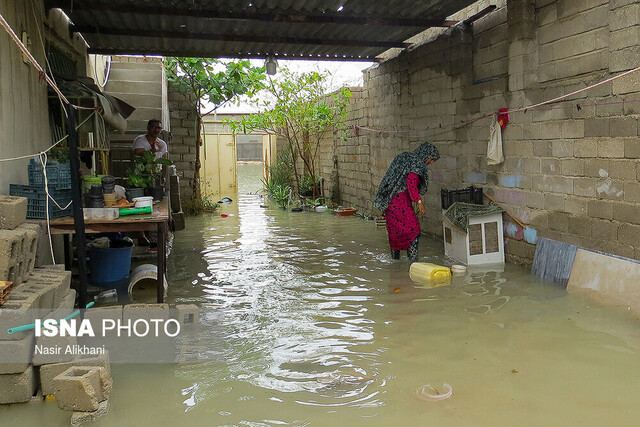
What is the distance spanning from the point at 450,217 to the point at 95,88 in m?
4.81

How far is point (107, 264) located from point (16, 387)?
3.01 meters

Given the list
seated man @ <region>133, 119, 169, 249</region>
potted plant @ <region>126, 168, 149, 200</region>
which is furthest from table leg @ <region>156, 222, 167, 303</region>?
seated man @ <region>133, 119, 169, 249</region>

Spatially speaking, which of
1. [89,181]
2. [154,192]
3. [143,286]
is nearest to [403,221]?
[154,192]

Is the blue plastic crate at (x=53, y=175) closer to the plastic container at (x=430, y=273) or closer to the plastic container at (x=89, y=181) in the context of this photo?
the plastic container at (x=89, y=181)

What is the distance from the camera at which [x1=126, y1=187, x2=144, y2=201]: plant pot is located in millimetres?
5631

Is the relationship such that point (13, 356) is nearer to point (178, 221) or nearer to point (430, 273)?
point (430, 273)

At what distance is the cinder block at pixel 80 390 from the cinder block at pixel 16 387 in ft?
1.02

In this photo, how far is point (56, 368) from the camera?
10.9ft

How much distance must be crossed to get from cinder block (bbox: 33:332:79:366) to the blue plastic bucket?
286cm

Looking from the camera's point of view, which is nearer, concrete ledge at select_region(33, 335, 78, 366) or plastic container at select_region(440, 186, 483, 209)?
concrete ledge at select_region(33, 335, 78, 366)

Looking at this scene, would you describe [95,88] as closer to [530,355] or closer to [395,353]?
[395,353]

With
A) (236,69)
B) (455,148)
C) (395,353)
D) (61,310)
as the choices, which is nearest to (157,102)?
(236,69)

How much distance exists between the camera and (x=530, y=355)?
13.1ft

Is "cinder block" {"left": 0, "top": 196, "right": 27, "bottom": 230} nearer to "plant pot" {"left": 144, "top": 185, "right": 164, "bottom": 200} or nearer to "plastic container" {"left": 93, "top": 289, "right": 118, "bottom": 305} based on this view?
"plastic container" {"left": 93, "top": 289, "right": 118, "bottom": 305}
